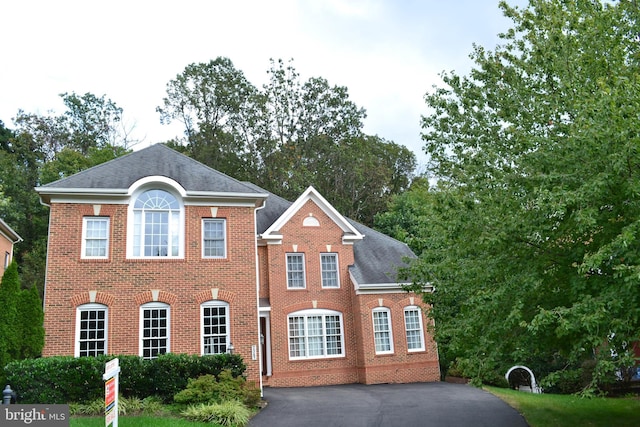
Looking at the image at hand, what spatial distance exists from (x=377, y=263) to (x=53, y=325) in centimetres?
1370

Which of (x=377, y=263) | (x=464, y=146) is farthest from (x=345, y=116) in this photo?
(x=464, y=146)

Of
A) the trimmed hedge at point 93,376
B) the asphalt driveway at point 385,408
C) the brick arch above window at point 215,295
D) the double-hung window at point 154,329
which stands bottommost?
the asphalt driveway at point 385,408

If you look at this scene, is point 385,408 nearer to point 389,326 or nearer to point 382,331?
point 382,331

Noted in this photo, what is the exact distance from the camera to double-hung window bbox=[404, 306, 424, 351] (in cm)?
A: 2361

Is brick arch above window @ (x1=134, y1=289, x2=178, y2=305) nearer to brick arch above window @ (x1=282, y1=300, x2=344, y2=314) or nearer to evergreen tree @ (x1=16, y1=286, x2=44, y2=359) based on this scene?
evergreen tree @ (x1=16, y1=286, x2=44, y2=359)

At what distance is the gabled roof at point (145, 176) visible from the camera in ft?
57.7

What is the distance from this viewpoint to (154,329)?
1745 centimetres

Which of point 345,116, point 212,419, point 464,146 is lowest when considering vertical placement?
point 212,419

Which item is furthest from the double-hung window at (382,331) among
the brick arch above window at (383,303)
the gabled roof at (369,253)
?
the gabled roof at (369,253)

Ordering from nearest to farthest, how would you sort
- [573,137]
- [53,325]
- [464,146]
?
[573,137]
[464,146]
[53,325]

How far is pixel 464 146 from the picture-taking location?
39.0 feet

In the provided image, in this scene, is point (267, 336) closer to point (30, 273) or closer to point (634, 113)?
point (634, 113)

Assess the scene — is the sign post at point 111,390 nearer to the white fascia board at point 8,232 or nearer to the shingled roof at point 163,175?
the shingled roof at point 163,175

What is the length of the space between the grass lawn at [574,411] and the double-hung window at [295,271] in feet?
30.8
